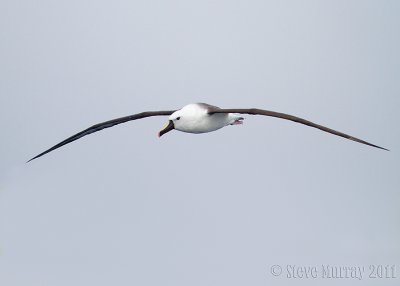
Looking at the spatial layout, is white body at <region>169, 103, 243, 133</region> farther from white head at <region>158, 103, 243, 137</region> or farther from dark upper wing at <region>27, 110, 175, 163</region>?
dark upper wing at <region>27, 110, 175, 163</region>

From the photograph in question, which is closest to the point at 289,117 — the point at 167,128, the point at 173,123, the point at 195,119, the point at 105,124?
the point at 195,119

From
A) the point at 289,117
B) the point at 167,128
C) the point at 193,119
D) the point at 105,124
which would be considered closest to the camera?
the point at 289,117

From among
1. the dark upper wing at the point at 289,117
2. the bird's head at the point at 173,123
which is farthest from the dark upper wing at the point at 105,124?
the dark upper wing at the point at 289,117

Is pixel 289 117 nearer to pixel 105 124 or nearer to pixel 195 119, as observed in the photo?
pixel 195 119

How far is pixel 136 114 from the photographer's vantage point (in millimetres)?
26500

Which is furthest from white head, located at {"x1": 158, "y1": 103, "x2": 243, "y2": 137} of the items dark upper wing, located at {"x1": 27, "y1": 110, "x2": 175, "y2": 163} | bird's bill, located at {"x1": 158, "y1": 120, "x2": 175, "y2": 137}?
dark upper wing, located at {"x1": 27, "y1": 110, "x2": 175, "y2": 163}

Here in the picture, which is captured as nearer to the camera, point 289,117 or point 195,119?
point 289,117

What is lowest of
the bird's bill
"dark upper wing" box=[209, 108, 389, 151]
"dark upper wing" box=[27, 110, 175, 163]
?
"dark upper wing" box=[209, 108, 389, 151]

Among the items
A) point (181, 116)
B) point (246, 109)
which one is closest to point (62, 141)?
point (181, 116)

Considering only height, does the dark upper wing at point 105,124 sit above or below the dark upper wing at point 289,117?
above

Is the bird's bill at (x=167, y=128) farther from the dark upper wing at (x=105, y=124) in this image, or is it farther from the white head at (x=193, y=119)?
the dark upper wing at (x=105, y=124)

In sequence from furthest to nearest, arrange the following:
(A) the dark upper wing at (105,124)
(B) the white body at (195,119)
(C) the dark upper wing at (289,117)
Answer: (A) the dark upper wing at (105,124) < (B) the white body at (195,119) < (C) the dark upper wing at (289,117)

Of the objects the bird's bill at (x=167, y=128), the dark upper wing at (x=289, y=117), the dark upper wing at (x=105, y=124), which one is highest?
the dark upper wing at (x=105, y=124)

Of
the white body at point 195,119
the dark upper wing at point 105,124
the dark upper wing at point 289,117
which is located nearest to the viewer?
the dark upper wing at point 289,117
